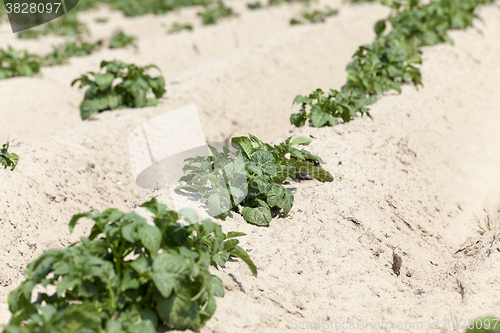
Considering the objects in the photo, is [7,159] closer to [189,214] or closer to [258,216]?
[258,216]

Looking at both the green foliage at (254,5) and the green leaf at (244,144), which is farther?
the green foliage at (254,5)

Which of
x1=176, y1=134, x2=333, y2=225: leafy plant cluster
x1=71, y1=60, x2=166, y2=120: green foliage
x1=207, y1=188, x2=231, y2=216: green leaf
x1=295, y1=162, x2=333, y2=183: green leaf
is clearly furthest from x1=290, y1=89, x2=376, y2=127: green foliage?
x1=71, y1=60, x2=166, y2=120: green foliage

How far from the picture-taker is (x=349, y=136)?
14.1 ft

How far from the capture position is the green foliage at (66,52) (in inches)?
304

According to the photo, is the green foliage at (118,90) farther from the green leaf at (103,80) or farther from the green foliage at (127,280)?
the green foliage at (127,280)

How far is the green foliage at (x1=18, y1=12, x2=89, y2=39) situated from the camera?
981cm

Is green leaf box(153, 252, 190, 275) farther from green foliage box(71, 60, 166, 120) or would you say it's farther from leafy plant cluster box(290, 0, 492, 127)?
Result: green foliage box(71, 60, 166, 120)

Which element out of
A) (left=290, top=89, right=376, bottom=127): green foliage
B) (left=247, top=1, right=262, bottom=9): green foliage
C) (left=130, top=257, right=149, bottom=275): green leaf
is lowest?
(left=247, top=1, right=262, bottom=9): green foliage

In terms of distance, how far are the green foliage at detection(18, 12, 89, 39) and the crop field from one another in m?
2.14

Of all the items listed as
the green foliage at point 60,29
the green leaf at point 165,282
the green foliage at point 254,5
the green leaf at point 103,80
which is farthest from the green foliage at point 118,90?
the green foliage at point 254,5

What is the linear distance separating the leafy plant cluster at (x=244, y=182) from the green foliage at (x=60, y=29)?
7.78 metres

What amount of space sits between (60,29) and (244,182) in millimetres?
8702

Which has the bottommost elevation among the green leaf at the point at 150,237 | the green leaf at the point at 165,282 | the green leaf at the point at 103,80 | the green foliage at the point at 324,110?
the green foliage at the point at 324,110

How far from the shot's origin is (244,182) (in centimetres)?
322
